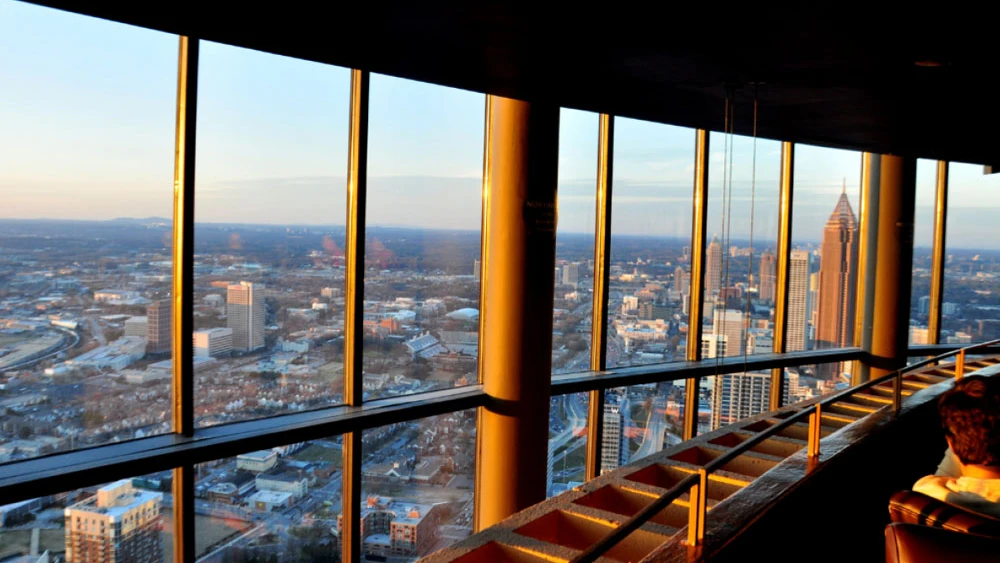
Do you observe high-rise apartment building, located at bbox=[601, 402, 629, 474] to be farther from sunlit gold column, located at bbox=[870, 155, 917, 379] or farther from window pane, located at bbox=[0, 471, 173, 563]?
sunlit gold column, located at bbox=[870, 155, 917, 379]

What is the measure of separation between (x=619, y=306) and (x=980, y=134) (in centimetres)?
413

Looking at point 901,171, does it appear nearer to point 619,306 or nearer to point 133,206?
point 619,306

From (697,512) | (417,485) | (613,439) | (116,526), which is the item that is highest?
(697,512)

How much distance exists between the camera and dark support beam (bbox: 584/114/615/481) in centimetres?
789

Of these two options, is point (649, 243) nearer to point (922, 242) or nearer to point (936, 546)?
point (922, 242)

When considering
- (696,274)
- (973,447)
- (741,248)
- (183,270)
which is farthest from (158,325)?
(741,248)

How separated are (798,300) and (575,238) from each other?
12.8ft

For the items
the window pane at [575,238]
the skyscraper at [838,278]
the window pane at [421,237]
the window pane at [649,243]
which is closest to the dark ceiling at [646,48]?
the window pane at [421,237]

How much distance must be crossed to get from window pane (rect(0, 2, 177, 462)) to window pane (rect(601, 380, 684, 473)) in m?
4.68

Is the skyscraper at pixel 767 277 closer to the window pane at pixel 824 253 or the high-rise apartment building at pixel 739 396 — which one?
the window pane at pixel 824 253

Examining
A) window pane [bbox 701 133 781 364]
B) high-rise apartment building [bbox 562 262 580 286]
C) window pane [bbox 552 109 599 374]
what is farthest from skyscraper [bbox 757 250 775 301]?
high-rise apartment building [bbox 562 262 580 286]

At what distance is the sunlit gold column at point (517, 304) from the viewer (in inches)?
263

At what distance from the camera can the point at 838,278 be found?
10.9 meters

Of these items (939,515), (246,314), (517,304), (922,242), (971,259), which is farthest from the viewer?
(971,259)
